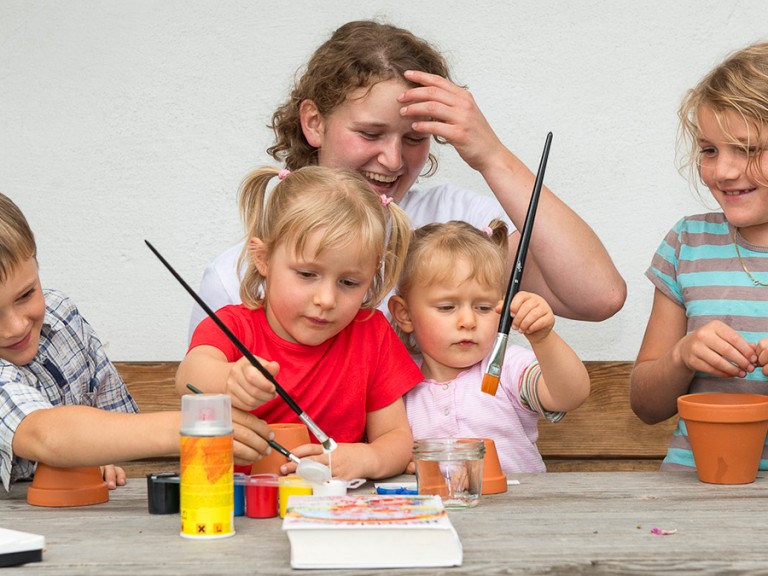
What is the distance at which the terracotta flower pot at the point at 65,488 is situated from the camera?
1179 millimetres

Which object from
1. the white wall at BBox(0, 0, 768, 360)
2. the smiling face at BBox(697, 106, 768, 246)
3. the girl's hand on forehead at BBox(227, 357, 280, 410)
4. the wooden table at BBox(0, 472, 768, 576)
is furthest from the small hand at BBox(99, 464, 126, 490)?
the smiling face at BBox(697, 106, 768, 246)

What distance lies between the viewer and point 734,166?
1.51 metres

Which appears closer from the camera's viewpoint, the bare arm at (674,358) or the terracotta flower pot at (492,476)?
the terracotta flower pot at (492,476)

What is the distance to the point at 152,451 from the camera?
3.67 ft

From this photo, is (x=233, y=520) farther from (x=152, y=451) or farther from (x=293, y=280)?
(x=293, y=280)

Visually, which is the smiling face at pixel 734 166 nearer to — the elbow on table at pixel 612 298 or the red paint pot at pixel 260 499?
the elbow on table at pixel 612 298

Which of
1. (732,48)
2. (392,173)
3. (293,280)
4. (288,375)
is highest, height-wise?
(732,48)

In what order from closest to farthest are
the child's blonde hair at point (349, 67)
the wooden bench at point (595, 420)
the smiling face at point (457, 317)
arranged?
the smiling face at point (457, 317)
the child's blonde hair at point (349, 67)
the wooden bench at point (595, 420)

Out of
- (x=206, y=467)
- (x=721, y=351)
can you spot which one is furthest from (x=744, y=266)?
(x=206, y=467)

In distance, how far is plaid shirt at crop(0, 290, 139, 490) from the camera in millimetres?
1239

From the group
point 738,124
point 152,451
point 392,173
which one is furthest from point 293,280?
point 738,124

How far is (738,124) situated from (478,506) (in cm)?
76

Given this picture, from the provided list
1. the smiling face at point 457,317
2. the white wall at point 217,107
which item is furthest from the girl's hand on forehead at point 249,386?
the white wall at point 217,107

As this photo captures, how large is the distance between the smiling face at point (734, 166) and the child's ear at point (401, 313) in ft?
1.70
